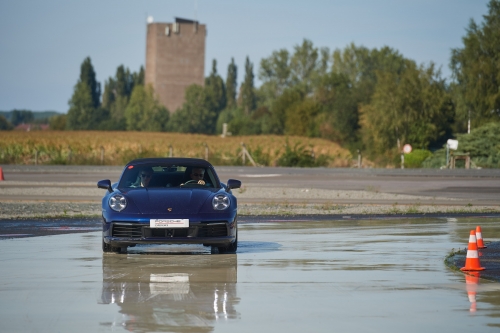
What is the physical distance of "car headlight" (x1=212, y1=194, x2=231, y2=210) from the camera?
14.3 m

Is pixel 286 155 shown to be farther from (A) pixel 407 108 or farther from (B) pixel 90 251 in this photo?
(B) pixel 90 251

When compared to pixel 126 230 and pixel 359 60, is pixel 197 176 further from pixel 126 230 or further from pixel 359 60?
pixel 359 60

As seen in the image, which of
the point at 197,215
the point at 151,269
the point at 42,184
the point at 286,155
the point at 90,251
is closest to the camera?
the point at 151,269

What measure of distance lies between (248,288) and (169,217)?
3197 millimetres

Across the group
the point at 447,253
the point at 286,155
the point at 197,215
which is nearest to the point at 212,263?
the point at 197,215

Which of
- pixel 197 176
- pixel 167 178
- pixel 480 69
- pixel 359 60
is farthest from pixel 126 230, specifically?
pixel 359 60

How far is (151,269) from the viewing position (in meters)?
12.6

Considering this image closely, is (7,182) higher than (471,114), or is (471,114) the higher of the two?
(471,114)

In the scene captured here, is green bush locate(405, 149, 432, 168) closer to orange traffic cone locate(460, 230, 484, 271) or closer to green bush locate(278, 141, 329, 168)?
green bush locate(278, 141, 329, 168)

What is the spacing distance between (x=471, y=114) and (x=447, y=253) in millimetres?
72985

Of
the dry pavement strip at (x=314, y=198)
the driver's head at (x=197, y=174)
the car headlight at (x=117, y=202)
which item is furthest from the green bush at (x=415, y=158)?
the car headlight at (x=117, y=202)

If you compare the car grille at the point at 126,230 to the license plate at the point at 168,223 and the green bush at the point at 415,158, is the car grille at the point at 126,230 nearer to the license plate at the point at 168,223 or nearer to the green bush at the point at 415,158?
the license plate at the point at 168,223

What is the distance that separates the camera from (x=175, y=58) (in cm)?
18912

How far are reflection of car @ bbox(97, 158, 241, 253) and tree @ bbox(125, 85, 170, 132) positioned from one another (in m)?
155
